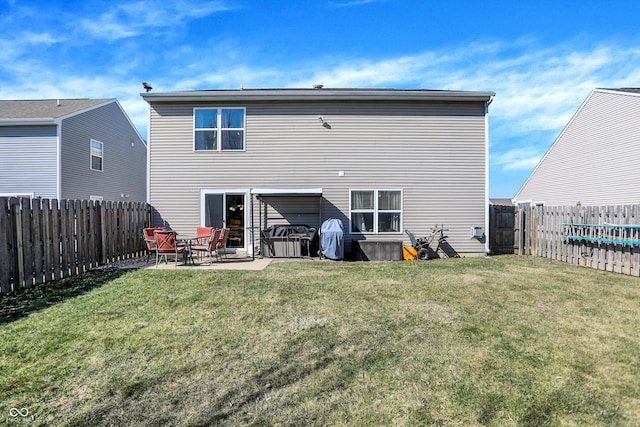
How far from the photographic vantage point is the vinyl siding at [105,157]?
13.4 metres

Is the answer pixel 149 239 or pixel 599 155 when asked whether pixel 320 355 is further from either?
pixel 599 155

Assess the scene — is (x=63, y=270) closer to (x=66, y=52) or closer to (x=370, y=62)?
(x=66, y=52)

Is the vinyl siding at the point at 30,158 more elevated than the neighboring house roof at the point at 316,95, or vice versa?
the neighboring house roof at the point at 316,95

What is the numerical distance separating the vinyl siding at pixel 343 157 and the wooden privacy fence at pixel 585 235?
1.62 metres

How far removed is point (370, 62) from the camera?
12961 millimetres


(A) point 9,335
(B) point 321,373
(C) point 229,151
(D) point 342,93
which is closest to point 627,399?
(B) point 321,373

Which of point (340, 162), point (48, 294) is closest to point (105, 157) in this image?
point (340, 162)

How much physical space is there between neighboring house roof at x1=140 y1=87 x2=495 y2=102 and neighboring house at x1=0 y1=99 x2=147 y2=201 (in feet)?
18.2

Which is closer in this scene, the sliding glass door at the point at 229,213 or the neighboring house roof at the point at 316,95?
the neighboring house roof at the point at 316,95

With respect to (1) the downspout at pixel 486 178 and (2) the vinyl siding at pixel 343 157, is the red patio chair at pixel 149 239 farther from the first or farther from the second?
(1) the downspout at pixel 486 178

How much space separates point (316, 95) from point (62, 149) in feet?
34.6

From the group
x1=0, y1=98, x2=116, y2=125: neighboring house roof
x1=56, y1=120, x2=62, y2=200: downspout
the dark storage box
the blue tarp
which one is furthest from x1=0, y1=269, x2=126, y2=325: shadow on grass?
x1=0, y1=98, x2=116, y2=125: neighboring house roof

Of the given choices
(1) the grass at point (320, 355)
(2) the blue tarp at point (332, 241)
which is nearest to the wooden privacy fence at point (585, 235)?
(1) the grass at point (320, 355)

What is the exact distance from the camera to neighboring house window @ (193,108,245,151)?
1076 cm
